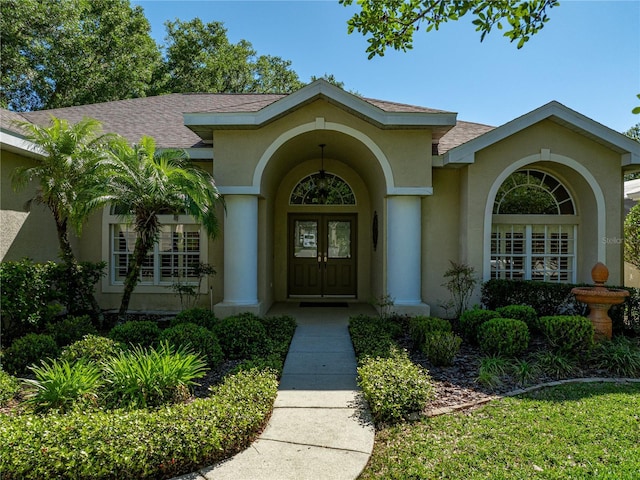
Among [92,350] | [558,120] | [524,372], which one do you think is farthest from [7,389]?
[558,120]

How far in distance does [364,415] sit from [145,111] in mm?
11922

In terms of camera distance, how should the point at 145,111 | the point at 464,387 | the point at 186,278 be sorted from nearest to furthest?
1. the point at 464,387
2. the point at 186,278
3. the point at 145,111

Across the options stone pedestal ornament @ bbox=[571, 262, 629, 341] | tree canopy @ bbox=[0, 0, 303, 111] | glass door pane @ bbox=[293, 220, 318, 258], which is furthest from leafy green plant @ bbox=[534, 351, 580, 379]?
tree canopy @ bbox=[0, 0, 303, 111]

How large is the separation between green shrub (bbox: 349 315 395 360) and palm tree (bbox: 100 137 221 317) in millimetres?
3484

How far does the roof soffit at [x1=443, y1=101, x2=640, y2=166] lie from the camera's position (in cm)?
844

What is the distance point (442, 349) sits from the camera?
5.88 meters

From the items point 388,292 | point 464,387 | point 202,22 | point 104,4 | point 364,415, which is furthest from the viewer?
point 202,22

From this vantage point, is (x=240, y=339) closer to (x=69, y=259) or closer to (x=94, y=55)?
(x=69, y=259)

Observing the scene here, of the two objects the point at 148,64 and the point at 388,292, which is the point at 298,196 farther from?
the point at 148,64

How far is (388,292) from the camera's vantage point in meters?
8.73

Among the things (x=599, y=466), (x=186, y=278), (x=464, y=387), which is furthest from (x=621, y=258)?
(x=186, y=278)

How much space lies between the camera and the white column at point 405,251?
8562 mm

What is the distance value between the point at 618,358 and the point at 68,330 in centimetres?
889

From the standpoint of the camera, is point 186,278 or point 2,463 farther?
point 186,278
